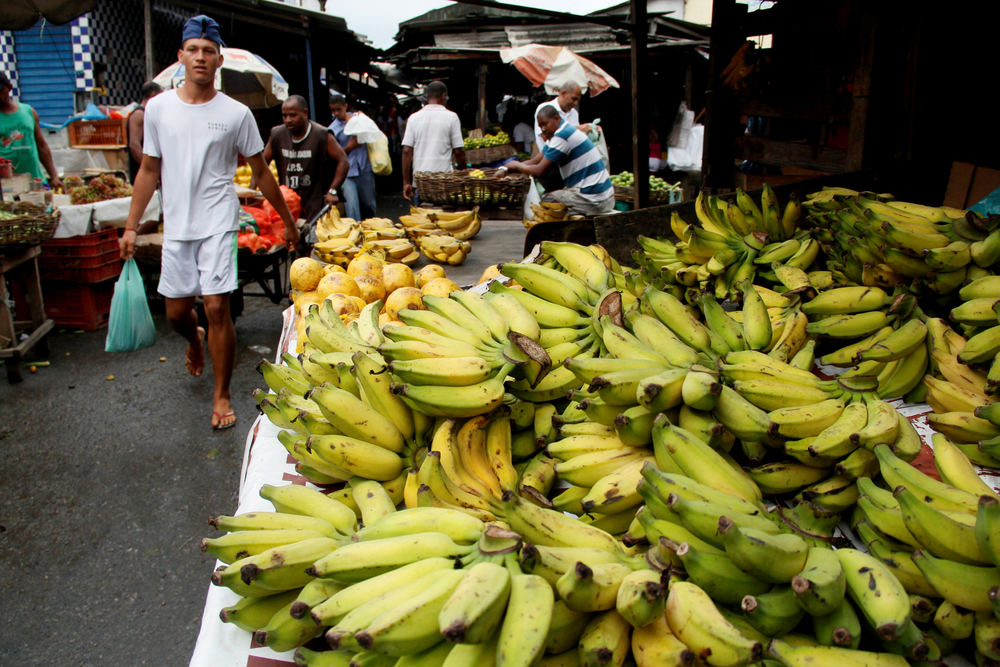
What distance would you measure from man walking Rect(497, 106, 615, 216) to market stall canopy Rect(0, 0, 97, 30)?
4057mm

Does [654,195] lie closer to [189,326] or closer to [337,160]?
[337,160]

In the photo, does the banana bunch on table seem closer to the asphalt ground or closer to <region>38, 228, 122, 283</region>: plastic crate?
the asphalt ground

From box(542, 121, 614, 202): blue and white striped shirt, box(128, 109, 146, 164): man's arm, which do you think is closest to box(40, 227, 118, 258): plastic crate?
box(128, 109, 146, 164): man's arm

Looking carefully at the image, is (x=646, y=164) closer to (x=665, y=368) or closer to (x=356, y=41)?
(x=665, y=368)

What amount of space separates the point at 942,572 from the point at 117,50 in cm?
1379

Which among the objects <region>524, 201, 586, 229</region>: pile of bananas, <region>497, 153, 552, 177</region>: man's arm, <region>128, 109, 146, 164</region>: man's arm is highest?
<region>128, 109, 146, 164</region>: man's arm

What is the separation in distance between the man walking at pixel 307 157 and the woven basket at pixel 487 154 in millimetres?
2764

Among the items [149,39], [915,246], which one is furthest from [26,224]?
[149,39]

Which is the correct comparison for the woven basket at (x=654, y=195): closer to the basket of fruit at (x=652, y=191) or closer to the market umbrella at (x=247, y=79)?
the basket of fruit at (x=652, y=191)

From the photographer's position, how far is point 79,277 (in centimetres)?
587

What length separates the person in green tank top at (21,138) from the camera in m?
6.12

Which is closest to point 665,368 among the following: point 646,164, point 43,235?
point 646,164

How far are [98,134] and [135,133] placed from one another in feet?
11.4

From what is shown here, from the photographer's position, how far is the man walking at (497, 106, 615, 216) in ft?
18.4
